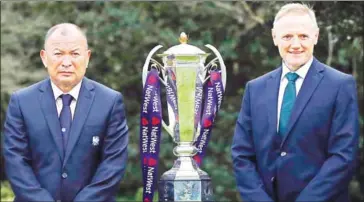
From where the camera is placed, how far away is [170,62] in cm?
833

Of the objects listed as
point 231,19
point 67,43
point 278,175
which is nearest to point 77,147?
point 67,43

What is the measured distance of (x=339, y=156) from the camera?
755 centimetres

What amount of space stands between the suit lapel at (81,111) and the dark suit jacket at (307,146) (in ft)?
3.37

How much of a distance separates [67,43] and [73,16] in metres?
9.97

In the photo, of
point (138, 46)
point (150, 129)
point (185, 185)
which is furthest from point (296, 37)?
point (138, 46)

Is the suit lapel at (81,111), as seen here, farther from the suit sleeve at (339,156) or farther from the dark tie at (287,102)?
the suit sleeve at (339,156)

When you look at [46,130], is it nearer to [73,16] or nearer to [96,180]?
[96,180]

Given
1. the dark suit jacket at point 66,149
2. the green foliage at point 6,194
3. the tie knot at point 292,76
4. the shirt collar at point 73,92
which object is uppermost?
the tie knot at point 292,76

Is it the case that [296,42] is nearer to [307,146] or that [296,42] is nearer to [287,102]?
[287,102]

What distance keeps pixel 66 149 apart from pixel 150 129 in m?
0.80

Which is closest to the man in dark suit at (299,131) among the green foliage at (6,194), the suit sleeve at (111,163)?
the suit sleeve at (111,163)

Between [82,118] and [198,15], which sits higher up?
[198,15]

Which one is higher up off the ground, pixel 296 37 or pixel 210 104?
pixel 296 37

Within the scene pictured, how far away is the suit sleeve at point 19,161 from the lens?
304 inches
